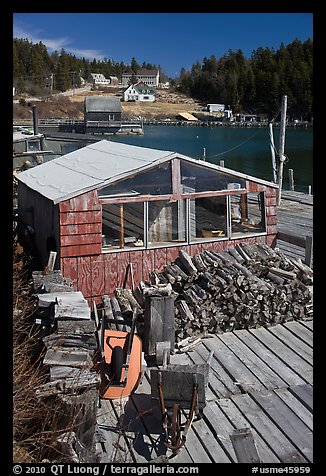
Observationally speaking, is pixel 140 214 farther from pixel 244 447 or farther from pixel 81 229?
pixel 244 447

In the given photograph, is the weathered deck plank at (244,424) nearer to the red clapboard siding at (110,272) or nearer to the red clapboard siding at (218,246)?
the red clapboard siding at (110,272)

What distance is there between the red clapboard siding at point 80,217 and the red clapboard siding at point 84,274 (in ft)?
2.24

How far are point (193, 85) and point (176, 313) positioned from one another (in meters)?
158

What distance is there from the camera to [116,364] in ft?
23.1

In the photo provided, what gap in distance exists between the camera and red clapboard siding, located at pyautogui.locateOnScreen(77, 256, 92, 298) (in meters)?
10.4

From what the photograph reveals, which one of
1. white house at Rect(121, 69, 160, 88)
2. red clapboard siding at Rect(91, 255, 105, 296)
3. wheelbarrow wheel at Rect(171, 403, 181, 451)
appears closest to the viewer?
wheelbarrow wheel at Rect(171, 403, 181, 451)

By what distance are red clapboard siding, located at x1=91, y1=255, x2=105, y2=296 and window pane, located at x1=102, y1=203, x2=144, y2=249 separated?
300mm

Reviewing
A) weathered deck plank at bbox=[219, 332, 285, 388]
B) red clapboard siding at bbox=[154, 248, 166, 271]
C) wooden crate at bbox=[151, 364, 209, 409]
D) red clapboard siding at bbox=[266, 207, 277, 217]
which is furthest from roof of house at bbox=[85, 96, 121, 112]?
wooden crate at bbox=[151, 364, 209, 409]

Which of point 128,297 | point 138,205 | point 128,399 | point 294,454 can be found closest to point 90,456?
point 128,399

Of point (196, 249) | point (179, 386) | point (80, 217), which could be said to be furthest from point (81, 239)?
point (179, 386)

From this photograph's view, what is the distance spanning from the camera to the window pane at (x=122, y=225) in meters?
10.5

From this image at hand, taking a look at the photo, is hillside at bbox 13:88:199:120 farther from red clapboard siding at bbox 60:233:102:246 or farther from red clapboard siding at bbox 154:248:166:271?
red clapboard siding at bbox 60:233:102:246

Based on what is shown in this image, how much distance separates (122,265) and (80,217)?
1241mm

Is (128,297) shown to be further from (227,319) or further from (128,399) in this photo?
(128,399)
